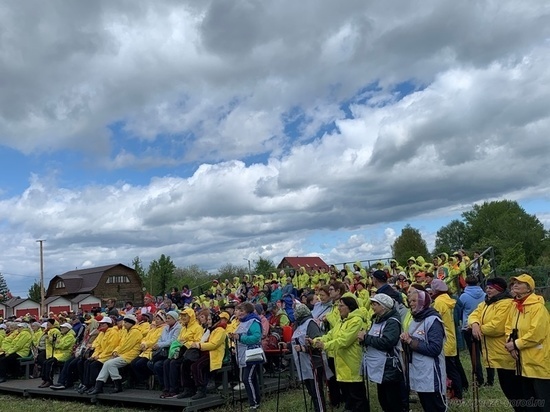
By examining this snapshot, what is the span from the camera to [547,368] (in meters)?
5.11

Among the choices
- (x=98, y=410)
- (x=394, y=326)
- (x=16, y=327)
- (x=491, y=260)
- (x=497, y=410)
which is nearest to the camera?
(x=394, y=326)

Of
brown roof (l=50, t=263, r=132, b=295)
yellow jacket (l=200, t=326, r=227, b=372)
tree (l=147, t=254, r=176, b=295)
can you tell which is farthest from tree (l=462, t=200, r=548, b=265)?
yellow jacket (l=200, t=326, r=227, b=372)

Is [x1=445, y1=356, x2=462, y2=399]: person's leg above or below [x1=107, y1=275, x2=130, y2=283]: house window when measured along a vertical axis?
below

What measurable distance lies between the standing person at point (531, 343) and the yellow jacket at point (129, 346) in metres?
7.30

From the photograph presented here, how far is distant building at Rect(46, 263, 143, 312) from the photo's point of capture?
65.6 m

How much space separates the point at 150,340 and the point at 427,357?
6364 millimetres

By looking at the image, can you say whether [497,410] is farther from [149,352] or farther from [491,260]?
[491,260]

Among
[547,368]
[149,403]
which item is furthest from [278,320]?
[547,368]

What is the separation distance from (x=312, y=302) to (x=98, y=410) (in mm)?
4516

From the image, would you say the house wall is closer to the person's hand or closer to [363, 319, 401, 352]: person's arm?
[363, 319, 401, 352]: person's arm

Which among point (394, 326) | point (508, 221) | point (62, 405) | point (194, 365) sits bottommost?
point (62, 405)

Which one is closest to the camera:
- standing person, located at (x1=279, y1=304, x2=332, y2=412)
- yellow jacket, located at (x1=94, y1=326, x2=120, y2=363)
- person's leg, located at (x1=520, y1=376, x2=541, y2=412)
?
person's leg, located at (x1=520, y1=376, x2=541, y2=412)

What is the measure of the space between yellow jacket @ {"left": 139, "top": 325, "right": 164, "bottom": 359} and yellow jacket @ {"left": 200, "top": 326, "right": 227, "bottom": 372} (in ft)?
6.29

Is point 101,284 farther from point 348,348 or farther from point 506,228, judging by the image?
point 348,348
